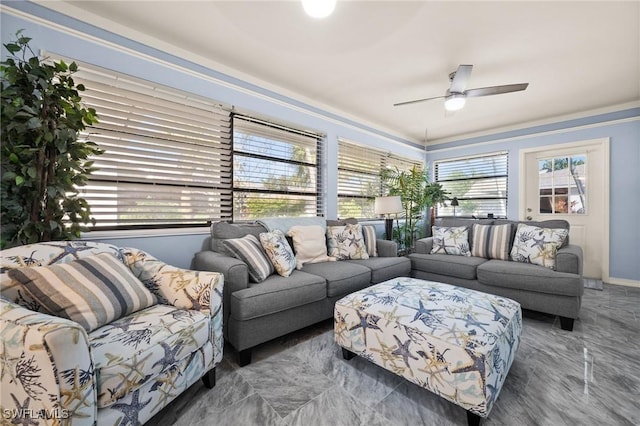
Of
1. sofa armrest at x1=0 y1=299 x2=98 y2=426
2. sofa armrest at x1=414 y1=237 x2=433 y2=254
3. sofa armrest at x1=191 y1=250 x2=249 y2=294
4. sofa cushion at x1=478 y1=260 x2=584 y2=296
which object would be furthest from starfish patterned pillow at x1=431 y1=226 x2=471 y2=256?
sofa armrest at x1=0 y1=299 x2=98 y2=426

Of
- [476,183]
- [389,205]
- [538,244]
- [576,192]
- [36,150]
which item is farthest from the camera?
[476,183]

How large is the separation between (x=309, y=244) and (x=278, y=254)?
0.52 m

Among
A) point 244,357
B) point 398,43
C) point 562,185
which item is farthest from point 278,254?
point 562,185

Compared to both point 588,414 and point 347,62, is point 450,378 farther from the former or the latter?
point 347,62

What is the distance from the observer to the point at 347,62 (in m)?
2.54

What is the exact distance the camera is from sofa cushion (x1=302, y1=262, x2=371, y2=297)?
87.0 inches

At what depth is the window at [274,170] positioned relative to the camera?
9.32ft

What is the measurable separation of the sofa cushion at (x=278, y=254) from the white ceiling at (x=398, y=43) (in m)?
1.68

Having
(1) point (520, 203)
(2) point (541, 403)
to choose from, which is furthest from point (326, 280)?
(1) point (520, 203)

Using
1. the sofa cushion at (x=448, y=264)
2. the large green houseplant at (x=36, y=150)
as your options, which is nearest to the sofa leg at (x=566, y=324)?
the sofa cushion at (x=448, y=264)

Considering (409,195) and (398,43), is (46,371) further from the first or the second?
(409,195)

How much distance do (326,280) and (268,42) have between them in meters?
2.06

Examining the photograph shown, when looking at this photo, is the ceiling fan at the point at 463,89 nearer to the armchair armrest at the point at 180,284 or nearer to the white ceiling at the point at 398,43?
the white ceiling at the point at 398,43

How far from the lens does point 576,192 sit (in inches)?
153
